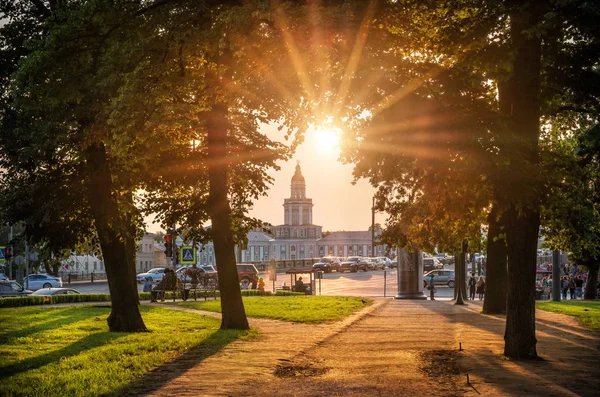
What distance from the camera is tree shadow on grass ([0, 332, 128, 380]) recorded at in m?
12.2

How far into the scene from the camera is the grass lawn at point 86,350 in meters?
10.8

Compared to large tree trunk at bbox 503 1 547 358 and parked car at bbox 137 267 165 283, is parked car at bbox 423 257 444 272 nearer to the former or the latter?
parked car at bbox 137 267 165 283

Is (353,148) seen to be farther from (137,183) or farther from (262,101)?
(137,183)

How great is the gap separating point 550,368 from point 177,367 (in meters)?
6.11

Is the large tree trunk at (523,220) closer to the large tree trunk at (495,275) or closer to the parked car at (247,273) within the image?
the large tree trunk at (495,275)

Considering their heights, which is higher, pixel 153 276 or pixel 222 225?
pixel 222 225

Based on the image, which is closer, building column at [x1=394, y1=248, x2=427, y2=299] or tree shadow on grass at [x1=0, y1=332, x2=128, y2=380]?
tree shadow on grass at [x1=0, y1=332, x2=128, y2=380]

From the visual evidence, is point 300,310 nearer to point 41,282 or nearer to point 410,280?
point 410,280

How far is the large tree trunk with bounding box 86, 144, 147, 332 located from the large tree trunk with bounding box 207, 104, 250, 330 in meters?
2.17

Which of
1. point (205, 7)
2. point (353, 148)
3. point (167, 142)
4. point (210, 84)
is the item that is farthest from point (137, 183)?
point (353, 148)

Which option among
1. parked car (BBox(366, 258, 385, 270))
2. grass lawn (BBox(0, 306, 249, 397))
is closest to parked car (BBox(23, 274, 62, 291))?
grass lawn (BBox(0, 306, 249, 397))

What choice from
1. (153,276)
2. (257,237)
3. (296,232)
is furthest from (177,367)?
(296,232)

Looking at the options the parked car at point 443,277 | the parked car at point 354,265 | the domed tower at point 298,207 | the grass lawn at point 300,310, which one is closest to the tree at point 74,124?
the grass lawn at point 300,310

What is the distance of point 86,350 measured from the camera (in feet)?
48.9
